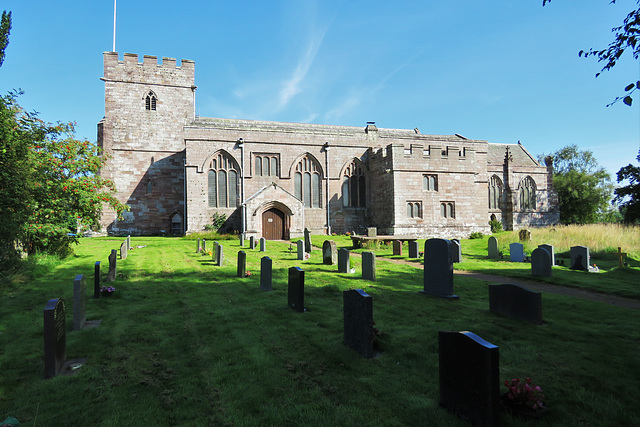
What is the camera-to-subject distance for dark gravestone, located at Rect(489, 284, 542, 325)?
5836mm

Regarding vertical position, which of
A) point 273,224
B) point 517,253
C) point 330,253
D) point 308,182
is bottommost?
point 517,253

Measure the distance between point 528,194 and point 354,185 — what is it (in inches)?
867

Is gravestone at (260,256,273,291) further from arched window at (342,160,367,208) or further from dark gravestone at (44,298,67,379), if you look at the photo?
arched window at (342,160,367,208)

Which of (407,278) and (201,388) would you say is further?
(407,278)

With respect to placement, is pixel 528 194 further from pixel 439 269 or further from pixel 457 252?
pixel 439 269

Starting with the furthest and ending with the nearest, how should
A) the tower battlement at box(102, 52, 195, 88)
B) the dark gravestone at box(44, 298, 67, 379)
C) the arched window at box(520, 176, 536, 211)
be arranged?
the arched window at box(520, 176, 536, 211)
the tower battlement at box(102, 52, 195, 88)
the dark gravestone at box(44, 298, 67, 379)

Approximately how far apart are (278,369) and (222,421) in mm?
1137

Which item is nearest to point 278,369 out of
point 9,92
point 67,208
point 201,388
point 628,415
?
point 201,388

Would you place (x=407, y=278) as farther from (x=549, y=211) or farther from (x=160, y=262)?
(x=549, y=211)

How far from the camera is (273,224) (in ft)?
88.3

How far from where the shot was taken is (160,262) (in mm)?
13750

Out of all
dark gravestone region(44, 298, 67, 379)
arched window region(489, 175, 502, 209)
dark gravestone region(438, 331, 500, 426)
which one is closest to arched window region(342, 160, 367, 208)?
arched window region(489, 175, 502, 209)

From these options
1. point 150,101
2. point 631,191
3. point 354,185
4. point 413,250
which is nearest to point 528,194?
point 631,191

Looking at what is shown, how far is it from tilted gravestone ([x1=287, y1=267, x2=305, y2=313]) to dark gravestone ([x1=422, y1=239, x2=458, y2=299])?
3065mm
